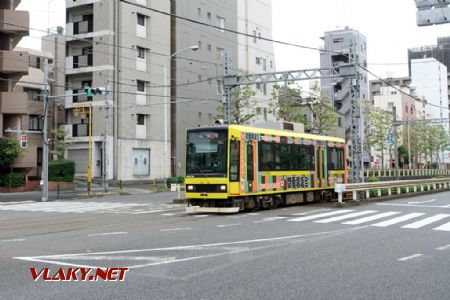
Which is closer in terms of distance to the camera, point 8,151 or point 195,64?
point 8,151

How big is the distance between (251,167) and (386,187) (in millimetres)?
11146

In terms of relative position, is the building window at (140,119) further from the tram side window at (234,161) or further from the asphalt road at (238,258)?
the asphalt road at (238,258)

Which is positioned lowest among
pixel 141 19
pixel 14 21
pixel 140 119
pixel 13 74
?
pixel 140 119

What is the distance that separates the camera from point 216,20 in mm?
54438

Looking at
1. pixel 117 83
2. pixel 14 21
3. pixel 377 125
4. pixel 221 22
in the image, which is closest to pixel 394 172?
pixel 377 125

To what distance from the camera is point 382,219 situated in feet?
53.4

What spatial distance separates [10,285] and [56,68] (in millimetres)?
44615

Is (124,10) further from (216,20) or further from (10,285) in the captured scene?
(10,285)

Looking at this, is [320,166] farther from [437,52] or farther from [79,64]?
[437,52]

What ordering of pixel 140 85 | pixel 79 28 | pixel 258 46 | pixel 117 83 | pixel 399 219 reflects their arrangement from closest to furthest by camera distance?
pixel 399 219 → pixel 117 83 → pixel 79 28 → pixel 140 85 → pixel 258 46

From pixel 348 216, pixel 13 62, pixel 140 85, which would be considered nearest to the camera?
pixel 348 216

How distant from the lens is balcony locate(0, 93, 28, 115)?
37594 millimetres

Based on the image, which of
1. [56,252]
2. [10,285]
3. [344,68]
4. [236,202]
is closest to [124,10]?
[344,68]

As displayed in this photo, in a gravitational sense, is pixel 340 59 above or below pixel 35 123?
above
